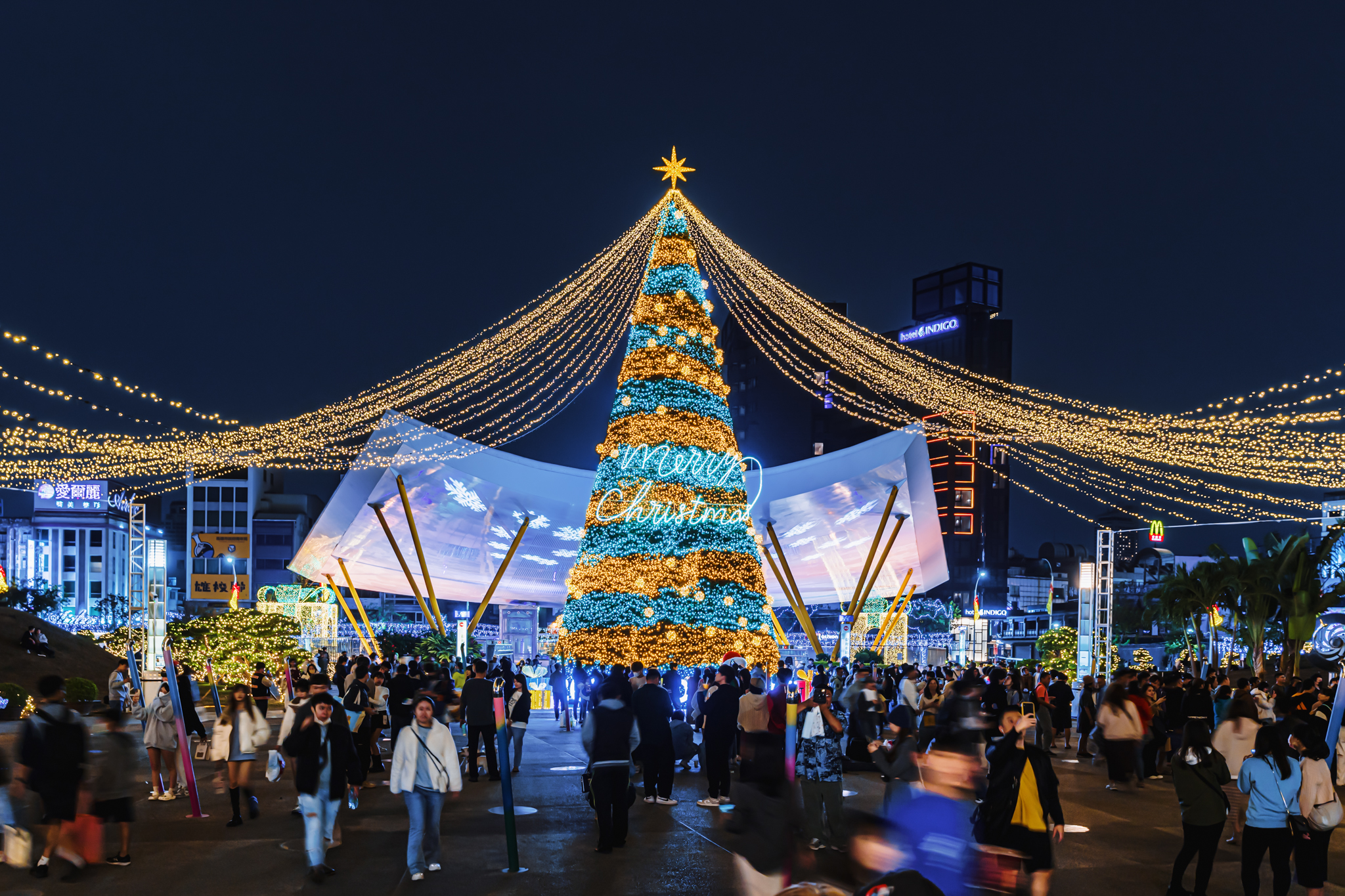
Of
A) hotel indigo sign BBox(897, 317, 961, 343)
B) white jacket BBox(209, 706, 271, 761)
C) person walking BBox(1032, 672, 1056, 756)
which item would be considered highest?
hotel indigo sign BBox(897, 317, 961, 343)

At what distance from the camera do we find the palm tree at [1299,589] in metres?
28.0

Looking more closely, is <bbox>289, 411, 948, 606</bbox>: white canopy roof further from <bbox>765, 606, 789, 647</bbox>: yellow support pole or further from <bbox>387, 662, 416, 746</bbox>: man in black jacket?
<bbox>387, 662, 416, 746</bbox>: man in black jacket

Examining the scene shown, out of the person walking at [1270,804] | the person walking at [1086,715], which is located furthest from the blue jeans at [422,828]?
the person walking at [1086,715]

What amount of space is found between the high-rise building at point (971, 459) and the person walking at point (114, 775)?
9170 cm

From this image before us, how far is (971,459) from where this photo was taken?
96.0 m

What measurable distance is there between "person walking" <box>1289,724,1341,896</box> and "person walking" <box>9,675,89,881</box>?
27.0ft

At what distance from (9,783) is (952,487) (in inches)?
3741

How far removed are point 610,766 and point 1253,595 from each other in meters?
27.2

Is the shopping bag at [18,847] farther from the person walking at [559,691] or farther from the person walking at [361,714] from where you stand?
the person walking at [559,691]

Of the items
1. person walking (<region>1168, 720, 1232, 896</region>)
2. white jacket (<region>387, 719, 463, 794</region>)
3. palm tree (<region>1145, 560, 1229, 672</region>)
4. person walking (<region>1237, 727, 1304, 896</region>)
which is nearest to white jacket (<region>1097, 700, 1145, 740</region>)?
person walking (<region>1168, 720, 1232, 896</region>)

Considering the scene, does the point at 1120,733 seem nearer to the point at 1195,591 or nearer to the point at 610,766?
the point at 610,766

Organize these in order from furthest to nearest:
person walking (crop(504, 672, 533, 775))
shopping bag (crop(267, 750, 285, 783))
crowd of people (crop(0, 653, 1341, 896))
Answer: person walking (crop(504, 672, 533, 775)), shopping bag (crop(267, 750, 285, 783)), crowd of people (crop(0, 653, 1341, 896))

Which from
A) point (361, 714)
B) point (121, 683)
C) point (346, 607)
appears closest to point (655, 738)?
point (361, 714)

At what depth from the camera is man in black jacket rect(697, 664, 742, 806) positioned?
36.9ft
